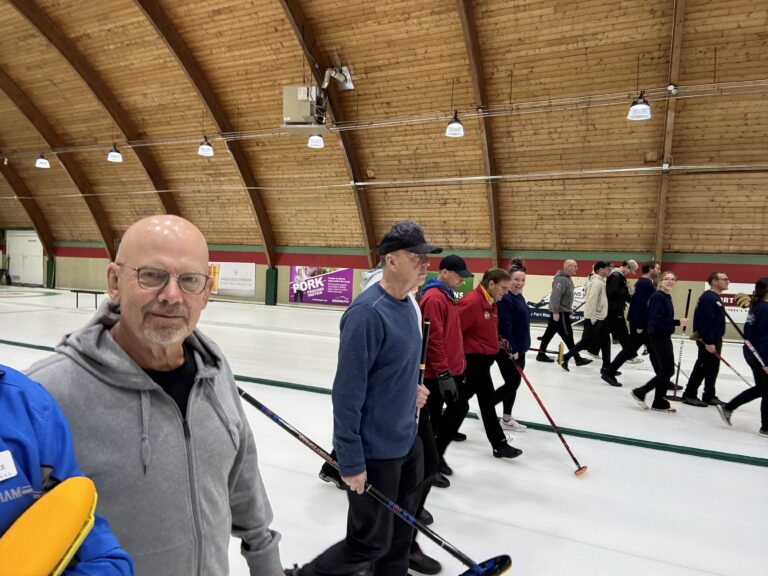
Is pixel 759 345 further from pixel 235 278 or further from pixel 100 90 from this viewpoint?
pixel 100 90

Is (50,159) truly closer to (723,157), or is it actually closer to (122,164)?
(122,164)

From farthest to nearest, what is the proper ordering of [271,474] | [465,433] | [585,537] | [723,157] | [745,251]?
[745,251]
[723,157]
[465,433]
[271,474]
[585,537]

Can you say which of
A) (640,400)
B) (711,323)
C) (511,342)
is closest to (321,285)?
(640,400)

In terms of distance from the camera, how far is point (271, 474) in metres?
3.86

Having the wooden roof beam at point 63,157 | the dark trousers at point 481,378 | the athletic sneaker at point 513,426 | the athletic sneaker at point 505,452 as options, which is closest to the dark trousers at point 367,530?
the dark trousers at point 481,378

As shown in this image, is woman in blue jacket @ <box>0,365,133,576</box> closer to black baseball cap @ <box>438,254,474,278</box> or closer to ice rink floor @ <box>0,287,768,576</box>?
ice rink floor @ <box>0,287,768,576</box>

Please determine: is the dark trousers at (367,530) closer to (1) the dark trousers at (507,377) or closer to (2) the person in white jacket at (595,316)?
(1) the dark trousers at (507,377)

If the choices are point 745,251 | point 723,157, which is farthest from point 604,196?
point 745,251

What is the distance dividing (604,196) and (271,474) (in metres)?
13.0

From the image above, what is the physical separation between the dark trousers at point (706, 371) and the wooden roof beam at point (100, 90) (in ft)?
59.0

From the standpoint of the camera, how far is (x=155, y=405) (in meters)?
1.17

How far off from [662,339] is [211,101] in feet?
46.1

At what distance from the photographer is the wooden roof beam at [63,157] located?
54.9ft

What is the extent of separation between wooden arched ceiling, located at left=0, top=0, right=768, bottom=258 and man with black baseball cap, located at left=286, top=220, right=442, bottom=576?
10.4m
